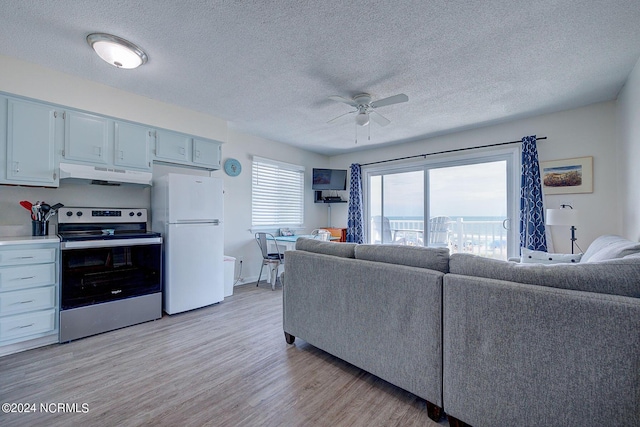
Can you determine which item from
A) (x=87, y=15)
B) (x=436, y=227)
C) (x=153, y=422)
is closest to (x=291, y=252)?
(x=153, y=422)

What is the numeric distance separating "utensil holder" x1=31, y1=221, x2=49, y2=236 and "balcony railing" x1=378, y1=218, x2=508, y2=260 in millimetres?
5010

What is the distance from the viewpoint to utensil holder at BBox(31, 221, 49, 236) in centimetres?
261

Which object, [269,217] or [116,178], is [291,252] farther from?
[269,217]

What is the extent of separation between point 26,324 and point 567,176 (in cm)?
591

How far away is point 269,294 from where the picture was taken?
3.94 m

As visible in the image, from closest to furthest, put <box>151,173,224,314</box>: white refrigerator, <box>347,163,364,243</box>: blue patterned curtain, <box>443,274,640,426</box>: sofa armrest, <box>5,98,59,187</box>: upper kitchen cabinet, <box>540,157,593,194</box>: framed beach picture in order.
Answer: <box>443,274,640,426</box>: sofa armrest < <box>5,98,59,187</box>: upper kitchen cabinet < <box>151,173,224,314</box>: white refrigerator < <box>540,157,593,194</box>: framed beach picture < <box>347,163,364,243</box>: blue patterned curtain

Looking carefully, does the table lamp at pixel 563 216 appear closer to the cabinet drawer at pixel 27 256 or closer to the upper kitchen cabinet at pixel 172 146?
the upper kitchen cabinet at pixel 172 146

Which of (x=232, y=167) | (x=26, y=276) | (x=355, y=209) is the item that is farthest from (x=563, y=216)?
(x=26, y=276)

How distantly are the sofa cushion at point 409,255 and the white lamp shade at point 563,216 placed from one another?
234 cm

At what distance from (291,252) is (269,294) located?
1838mm

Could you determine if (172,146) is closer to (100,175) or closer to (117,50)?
(100,175)

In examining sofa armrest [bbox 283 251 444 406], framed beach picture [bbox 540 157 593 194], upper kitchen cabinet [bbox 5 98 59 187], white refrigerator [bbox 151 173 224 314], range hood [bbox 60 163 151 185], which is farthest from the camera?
framed beach picture [bbox 540 157 593 194]

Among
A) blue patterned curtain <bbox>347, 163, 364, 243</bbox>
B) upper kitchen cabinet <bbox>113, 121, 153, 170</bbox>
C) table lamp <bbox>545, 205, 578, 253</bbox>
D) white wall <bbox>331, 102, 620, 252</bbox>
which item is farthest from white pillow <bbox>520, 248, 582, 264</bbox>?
upper kitchen cabinet <bbox>113, 121, 153, 170</bbox>

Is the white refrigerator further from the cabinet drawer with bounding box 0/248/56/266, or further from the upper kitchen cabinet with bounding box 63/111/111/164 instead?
the cabinet drawer with bounding box 0/248/56/266
